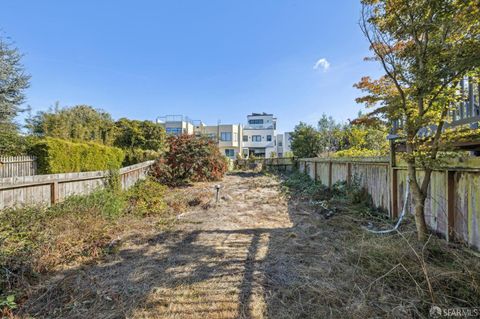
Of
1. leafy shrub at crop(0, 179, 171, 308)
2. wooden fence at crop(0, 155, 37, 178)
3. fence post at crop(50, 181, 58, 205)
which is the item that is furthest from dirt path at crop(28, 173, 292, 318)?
wooden fence at crop(0, 155, 37, 178)

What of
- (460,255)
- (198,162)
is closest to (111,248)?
(460,255)

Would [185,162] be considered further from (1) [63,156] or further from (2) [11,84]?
(2) [11,84]

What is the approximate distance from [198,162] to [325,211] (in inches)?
310

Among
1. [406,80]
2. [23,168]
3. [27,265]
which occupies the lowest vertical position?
[27,265]

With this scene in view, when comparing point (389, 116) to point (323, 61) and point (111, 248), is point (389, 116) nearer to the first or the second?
point (111, 248)

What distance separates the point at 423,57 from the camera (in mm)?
2699

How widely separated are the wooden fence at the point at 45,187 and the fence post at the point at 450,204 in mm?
6832

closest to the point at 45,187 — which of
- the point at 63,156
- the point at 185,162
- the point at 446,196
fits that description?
the point at 63,156

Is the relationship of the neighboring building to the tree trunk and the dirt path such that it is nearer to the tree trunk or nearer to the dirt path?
the dirt path

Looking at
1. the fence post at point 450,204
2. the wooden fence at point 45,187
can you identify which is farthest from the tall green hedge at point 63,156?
the fence post at point 450,204

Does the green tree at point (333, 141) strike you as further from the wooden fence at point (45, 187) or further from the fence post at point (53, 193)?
the fence post at point (53, 193)

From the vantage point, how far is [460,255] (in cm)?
254

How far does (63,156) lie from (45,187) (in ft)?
11.2

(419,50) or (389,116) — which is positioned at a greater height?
(419,50)
